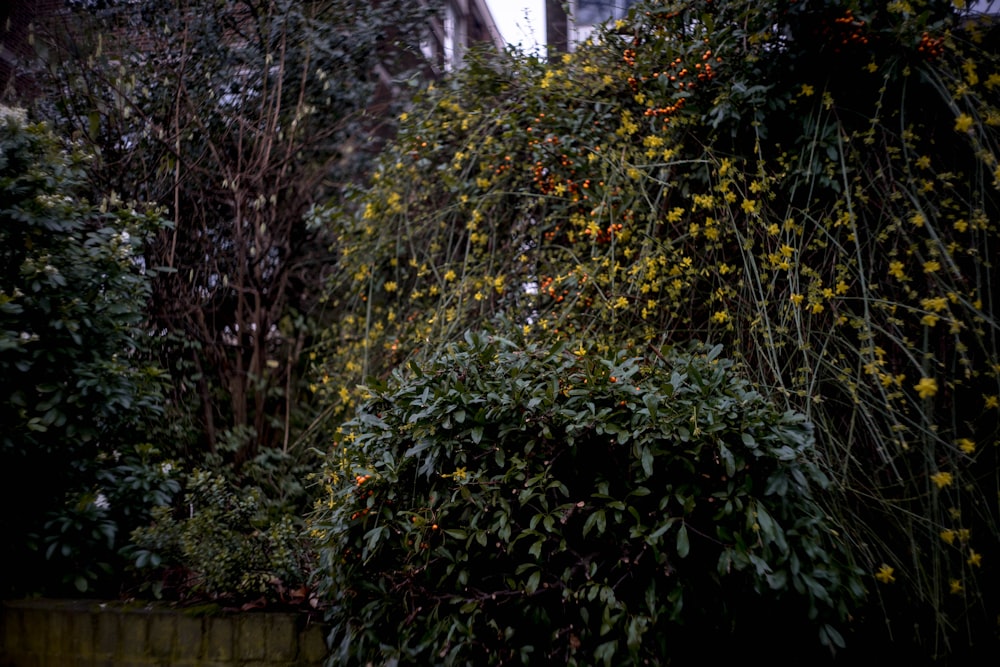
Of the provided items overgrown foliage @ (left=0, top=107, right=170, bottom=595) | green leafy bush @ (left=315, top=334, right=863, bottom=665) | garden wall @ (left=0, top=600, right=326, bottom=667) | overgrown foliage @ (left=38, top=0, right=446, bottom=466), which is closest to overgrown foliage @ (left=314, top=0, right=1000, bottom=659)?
green leafy bush @ (left=315, top=334, right=863, bottom=665)

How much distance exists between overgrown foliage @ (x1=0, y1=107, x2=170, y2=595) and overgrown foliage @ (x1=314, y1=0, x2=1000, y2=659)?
135cm

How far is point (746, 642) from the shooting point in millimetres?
2492

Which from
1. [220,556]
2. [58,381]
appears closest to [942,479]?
[220,556]

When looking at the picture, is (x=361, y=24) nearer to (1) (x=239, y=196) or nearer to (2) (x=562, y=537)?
(1) (x=239, y=196)

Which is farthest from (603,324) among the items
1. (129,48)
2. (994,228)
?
(129,48)

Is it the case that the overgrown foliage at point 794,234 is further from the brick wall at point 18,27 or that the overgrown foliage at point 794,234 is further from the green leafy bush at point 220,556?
the brick wall at point 18,27

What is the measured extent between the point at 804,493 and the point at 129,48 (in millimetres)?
5462

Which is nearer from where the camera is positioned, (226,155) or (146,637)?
(146,637)

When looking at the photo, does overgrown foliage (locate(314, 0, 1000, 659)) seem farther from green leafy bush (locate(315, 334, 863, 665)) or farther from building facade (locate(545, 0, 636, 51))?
green leafy bush (locate(315, 334, 863, 665))

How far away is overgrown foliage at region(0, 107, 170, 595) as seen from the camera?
333cm

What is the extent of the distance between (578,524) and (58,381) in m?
2.67

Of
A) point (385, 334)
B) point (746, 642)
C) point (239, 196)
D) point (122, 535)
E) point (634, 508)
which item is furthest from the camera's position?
point (239, 196)

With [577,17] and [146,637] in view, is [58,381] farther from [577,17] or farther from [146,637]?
[577,17]

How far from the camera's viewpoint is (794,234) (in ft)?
10.8
